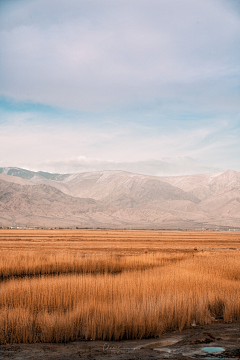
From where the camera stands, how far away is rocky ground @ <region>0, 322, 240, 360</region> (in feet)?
23.5

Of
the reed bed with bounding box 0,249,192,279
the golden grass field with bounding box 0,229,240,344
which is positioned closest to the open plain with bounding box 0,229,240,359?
the golden grass field with bounding box 0,229,240,344

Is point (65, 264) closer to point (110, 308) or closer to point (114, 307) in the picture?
point (114, 307)

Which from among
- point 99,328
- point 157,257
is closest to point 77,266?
point 157,257

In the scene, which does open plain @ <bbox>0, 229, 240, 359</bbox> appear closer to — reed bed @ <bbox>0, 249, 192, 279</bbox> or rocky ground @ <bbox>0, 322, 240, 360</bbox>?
rocky ground @ <bbox>0, 322, 240, 360</bbox>

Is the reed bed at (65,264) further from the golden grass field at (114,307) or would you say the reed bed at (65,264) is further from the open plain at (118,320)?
the open plain at (118,320)

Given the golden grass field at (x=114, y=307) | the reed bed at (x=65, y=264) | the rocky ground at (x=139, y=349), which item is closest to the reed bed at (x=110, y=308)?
the golden grass field at (x=114, y=307)

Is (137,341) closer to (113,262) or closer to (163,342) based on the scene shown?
(163,342)

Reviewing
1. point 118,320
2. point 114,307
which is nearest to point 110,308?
point 114,307

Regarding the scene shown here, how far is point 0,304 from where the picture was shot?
11547 millimetres

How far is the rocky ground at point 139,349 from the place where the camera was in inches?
283

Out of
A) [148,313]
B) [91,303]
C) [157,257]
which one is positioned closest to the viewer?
[148,313]

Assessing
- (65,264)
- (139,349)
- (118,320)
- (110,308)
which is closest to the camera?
(139,349)

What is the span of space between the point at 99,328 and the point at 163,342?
1596mm

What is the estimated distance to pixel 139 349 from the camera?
773 centimetres
